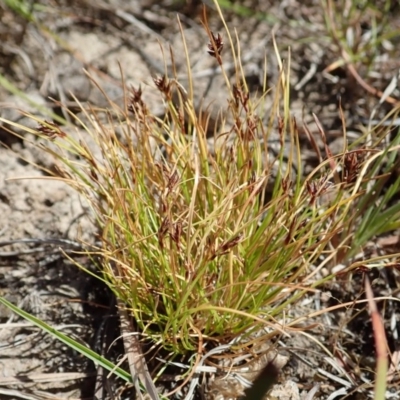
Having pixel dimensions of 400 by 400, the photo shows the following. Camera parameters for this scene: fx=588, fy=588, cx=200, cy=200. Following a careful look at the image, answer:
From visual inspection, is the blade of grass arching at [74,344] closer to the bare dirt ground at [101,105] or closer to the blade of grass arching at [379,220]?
the bare dirt ground at [101,105]

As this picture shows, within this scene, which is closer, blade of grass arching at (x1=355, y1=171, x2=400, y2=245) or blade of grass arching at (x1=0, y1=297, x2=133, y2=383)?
blade of grass arching at (x1=0, y1=297, x2=133, y2=383)

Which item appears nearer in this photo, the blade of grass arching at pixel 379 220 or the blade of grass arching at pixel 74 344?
the blade of grass arching at pixel 74 344

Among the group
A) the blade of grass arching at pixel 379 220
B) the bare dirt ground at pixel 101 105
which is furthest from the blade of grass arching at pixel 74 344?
the blade of grass arching at pixel 379 220

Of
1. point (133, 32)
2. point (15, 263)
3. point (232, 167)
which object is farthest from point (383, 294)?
point (133, 32)

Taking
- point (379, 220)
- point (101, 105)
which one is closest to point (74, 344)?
point (379, 220)

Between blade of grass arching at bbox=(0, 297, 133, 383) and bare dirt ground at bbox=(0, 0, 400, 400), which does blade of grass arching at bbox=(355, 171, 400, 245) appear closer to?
bare dirt ground at bbox=(0, 0, 400, 400)

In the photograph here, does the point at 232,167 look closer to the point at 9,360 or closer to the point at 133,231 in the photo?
the point at 133,231

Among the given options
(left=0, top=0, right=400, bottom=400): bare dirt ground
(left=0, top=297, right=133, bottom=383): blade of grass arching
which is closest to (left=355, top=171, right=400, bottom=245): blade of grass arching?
(left=0, top=0, right=400, bottom=400): bare dirt ground

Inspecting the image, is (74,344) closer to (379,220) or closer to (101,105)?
(379,220)
